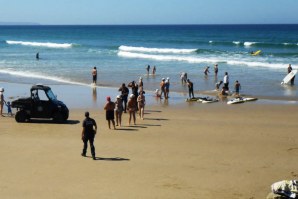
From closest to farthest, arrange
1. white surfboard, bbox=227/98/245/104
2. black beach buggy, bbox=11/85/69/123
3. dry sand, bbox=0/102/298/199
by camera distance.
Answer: dry sand, bbox=0/102/298/199
black beach buggy, bbox=11/85/69/123
white surfboard, bbox=227/98/245/104

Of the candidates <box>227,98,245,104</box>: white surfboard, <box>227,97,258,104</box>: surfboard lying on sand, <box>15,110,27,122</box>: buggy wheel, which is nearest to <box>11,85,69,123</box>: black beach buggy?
<box>15,110,27,122</box>: buggy wheel

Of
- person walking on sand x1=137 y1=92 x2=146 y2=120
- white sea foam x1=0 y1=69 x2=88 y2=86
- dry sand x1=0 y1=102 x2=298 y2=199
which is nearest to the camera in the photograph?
dry sand x1=0 y1=102 x2=298 y2=199

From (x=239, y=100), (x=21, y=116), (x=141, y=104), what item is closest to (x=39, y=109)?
(x=21, y=116)

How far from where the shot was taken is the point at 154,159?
12766 mm

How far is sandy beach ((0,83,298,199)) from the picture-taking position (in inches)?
412

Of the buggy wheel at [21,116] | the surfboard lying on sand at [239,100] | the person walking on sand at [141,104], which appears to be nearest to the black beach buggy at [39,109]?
the buggy wheel at [21,116]

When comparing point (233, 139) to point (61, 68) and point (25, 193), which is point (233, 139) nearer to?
point (25, 193)

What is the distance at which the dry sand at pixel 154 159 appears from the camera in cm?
1047

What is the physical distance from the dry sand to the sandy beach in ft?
0.07

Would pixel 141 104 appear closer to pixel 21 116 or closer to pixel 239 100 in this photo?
pixel 21 116

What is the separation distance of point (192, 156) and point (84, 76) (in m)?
23.5

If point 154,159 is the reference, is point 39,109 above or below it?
above

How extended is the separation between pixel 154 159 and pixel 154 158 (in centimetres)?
9

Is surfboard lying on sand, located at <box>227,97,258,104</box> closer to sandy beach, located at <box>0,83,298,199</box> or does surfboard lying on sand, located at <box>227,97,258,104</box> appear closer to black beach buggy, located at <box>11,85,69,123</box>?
sandy beach, located at <box>0,83,298,199</box>
